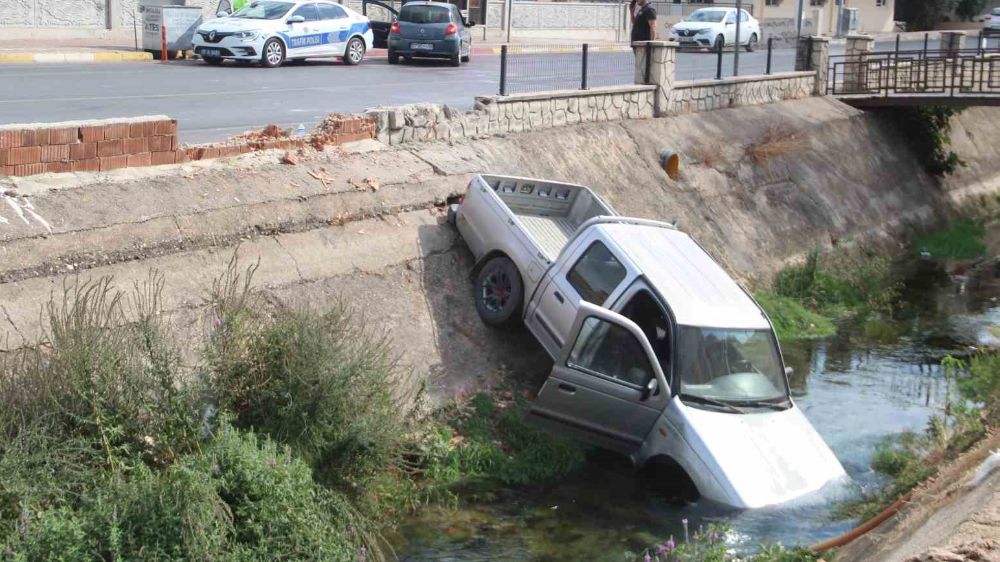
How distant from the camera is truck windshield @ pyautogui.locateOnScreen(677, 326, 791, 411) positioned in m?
11.3

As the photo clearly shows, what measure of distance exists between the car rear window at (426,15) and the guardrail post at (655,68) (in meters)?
10.7

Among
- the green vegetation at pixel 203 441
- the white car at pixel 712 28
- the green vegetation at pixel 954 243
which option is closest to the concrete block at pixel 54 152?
the green vegetation at pixel 203 441

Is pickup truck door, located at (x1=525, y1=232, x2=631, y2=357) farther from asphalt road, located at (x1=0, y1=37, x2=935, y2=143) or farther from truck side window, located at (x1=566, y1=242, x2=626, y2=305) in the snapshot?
asphalt road, located at (x1=0, y1=37, x2=935, y2=143)

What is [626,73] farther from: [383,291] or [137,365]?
[137,365]

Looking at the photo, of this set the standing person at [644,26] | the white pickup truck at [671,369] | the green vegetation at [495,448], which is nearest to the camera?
the white pickup truck at [671,369]

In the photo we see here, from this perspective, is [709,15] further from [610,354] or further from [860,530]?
[860,530]

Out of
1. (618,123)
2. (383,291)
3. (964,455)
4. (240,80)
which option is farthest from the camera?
(240,80)

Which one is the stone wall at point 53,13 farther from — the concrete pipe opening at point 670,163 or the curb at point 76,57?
the concrete pipe opening at point 670,163

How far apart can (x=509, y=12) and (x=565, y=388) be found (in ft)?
128

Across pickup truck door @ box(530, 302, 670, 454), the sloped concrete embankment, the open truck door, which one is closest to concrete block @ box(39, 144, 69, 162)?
the sloped concrete embankment

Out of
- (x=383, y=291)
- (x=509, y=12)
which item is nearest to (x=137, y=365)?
(x=383, y=291)

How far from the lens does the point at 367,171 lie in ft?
50.5

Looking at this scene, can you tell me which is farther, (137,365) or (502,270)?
(502,270)

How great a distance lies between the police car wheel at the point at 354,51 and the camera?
29953 mm
